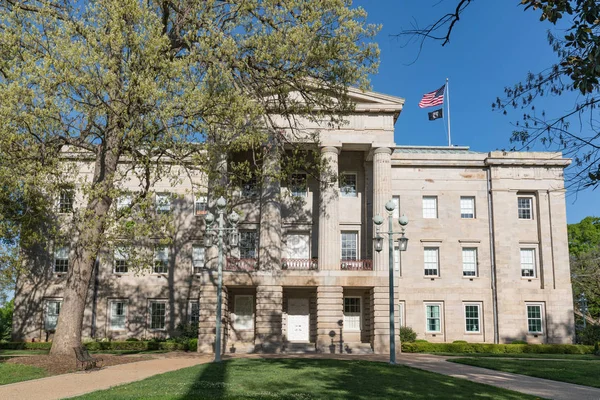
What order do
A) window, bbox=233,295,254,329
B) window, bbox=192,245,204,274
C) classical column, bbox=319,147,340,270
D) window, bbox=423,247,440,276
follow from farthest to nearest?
window, bbox=192,245,204,274 < window, bbox=423,247,440,276 < window, bbox=233,295,254,329 < classical column, bbox=319,147,340,270

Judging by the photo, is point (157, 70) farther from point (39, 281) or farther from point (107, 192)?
point (39, 281)

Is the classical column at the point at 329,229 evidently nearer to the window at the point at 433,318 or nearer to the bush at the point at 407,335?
the bush at the point at 407,335

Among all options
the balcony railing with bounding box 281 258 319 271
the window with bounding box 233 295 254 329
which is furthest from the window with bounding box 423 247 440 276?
the window with bounding box 233 295 254 329

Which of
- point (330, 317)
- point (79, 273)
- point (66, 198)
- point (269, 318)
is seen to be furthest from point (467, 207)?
point (79, 273)

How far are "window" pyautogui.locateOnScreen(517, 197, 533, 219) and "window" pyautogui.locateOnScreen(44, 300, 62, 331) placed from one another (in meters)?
32.9

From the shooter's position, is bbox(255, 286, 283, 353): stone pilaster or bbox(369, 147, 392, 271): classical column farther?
bbox(369, 147, 392, 271): classical column

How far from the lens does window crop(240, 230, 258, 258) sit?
1443 inches

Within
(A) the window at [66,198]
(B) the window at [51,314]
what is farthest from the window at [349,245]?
(B) the window at [51,314]

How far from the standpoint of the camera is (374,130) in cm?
3472

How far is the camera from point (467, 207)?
39875mm

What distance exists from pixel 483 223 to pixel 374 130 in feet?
36.7

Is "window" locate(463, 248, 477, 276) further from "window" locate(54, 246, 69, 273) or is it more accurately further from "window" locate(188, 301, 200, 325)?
"window" locate(54, 246, 69, 273)

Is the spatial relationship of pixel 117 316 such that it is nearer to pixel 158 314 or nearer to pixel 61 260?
pixel 158 314

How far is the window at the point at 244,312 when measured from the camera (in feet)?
114
